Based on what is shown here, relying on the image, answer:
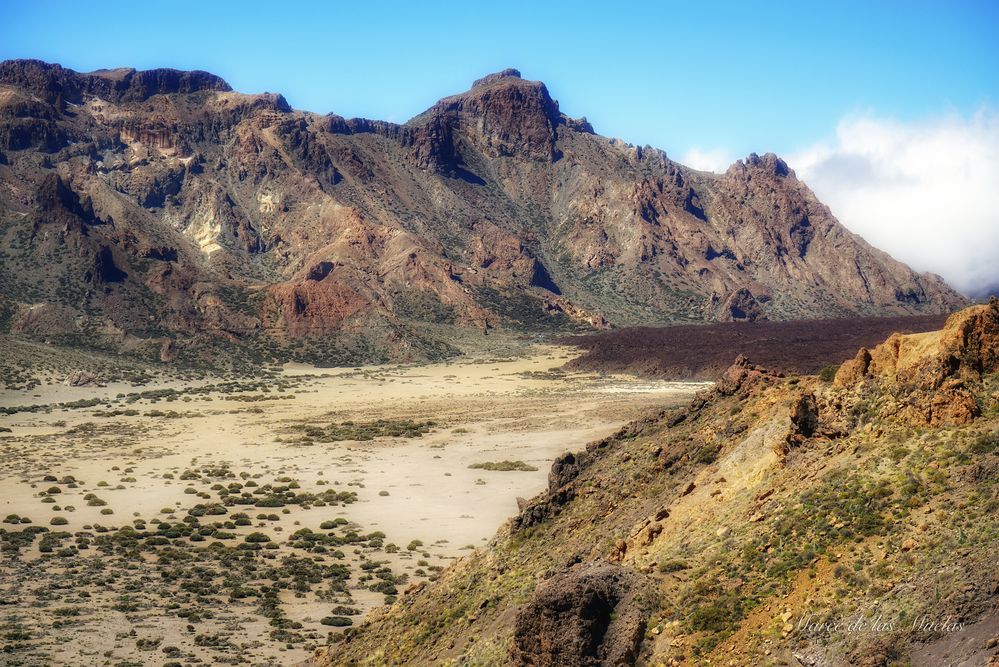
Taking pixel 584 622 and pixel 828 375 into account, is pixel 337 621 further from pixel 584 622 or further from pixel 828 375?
pixel 828 375

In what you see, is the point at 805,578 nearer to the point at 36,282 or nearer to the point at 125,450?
the point at 125,450

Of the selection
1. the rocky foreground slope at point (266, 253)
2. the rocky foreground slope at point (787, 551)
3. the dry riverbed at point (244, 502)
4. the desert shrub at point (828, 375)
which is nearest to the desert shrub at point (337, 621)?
the dry riverbed at point (244, 502)

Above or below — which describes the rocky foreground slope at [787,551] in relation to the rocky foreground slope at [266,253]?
below

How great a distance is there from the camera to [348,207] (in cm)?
17075

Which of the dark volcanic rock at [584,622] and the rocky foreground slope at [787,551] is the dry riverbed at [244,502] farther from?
the dark volcanic rock at [584,622]

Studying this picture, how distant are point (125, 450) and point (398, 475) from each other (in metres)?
19.9

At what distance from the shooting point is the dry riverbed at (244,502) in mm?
27453

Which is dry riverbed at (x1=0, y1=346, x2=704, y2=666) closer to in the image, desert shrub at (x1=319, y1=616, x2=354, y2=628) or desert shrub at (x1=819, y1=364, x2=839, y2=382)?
desert shrub at (x1=319, y1=616, x2=354, y2=628)

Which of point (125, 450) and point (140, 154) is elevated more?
point (140, 154)

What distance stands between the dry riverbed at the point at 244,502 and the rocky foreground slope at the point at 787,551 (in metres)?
7.04

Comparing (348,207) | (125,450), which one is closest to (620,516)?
(125,450)

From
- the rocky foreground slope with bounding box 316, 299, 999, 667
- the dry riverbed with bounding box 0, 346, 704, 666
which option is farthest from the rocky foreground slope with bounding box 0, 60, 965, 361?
the rocky foreground slope with bounding box 316, 299, 999, 667

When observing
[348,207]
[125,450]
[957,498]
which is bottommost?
[125,450]

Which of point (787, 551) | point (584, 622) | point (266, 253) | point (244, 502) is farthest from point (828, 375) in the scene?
point (266, 253)
